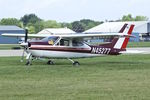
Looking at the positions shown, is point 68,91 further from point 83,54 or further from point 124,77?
point 83,54

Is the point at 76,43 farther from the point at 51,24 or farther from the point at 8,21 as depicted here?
the point at 51,24

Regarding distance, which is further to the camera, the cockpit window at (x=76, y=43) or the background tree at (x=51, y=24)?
the background tree at (x=51, y=24)

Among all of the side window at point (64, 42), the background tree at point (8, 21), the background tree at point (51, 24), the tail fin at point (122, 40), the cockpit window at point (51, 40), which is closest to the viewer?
the cockpit window at point (51, 40)

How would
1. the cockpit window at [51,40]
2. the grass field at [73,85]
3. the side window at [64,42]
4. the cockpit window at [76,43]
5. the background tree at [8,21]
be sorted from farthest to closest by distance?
1. the background tree at [8,21]
2. the cockpit window at [76,43]
3. the side window at [64,42]
4. the cockpit window at [51,40]
5. the grass field at [73,85]

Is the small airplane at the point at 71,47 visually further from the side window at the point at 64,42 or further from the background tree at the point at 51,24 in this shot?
the background tree at the point at 51,24

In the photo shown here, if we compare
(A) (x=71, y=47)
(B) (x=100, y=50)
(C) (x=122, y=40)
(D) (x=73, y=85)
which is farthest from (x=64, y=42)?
(D) (x=73, y=85)

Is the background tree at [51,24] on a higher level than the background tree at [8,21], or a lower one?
lower

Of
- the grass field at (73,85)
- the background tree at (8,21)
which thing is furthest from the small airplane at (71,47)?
the background tree at (8,21)

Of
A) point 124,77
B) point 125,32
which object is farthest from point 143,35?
point 124,77

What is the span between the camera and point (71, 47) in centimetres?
2788

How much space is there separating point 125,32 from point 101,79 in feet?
A: 34.3

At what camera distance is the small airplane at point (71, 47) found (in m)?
26.8

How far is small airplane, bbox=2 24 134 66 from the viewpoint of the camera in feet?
87.8

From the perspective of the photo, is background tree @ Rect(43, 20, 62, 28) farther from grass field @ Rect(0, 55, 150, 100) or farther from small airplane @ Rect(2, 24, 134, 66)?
grass field @ Rect(0, 55, 150, 100)
